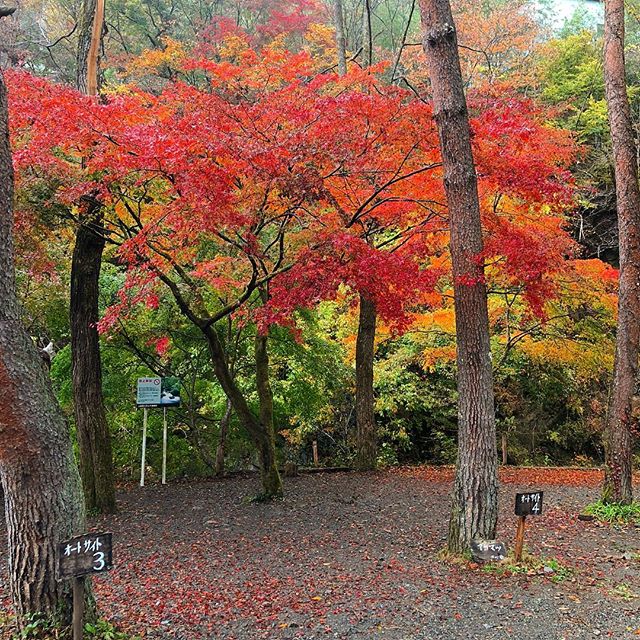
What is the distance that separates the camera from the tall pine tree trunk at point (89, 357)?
25.0 feet

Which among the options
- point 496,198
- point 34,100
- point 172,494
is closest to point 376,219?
point 496,198

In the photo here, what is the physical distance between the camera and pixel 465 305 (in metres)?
5.52

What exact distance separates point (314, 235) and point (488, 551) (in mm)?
4104

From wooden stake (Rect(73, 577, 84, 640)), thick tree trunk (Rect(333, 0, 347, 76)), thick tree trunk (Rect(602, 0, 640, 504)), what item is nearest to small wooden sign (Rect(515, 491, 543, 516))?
thick tree trunk (Rect(602, 0, 640, 504))

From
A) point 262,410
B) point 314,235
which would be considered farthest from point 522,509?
point 262,410

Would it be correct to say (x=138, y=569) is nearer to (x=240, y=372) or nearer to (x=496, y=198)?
(x=240, y=372)

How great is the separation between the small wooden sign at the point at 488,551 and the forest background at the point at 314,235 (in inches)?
117

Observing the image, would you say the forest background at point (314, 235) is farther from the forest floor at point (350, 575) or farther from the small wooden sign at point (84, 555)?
the small wooden sign at point (84, 555)

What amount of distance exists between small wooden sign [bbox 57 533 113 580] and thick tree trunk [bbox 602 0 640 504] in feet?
20.5

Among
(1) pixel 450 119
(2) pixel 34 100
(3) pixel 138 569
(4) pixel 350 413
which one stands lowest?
(3) pixel 138 569

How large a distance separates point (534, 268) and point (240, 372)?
20.5 feet

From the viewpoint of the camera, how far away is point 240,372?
1102 centimetres

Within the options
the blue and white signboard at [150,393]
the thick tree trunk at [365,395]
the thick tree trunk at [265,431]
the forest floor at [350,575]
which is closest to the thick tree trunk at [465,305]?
the forest floor at [350,575]

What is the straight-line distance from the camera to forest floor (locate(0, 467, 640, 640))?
13.0 ft
